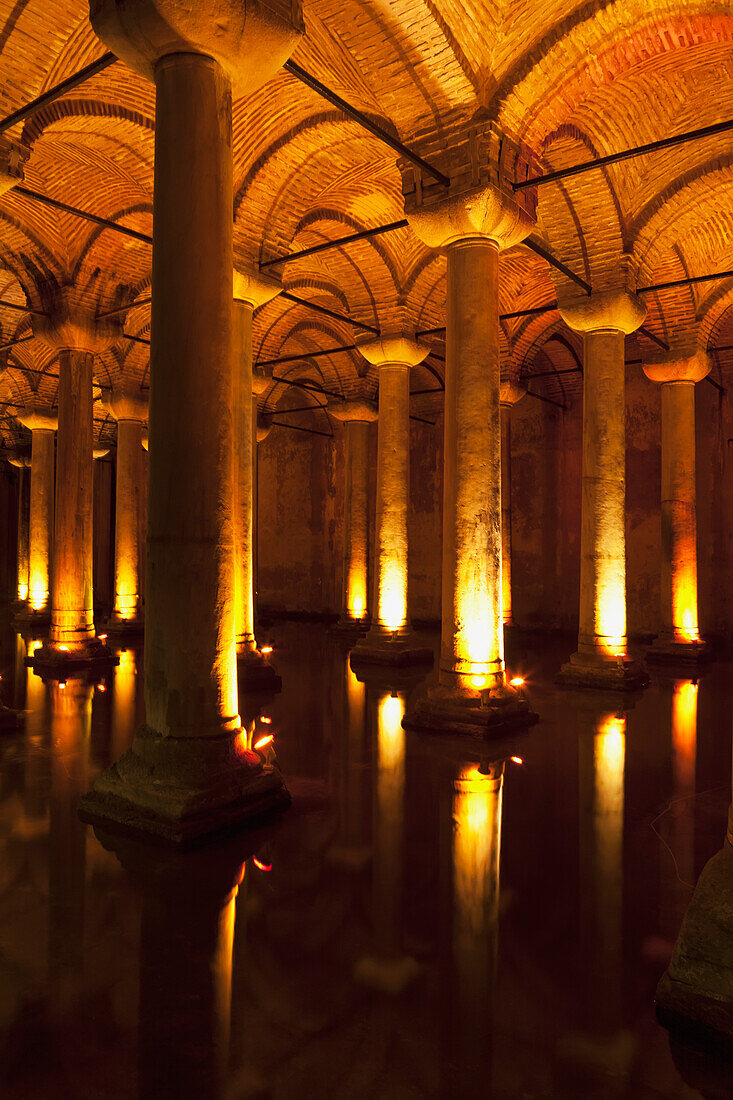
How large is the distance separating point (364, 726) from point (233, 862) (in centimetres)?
368

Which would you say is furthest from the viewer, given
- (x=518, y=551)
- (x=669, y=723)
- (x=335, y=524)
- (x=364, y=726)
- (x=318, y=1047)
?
(x=335, y=524)

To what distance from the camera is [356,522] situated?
17.0 m

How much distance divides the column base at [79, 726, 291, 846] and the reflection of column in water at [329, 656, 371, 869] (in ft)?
1.74

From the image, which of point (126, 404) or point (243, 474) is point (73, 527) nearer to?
point (243, 474)

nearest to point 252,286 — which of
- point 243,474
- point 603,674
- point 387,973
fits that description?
point 243,474

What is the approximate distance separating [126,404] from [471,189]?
11.4 metres

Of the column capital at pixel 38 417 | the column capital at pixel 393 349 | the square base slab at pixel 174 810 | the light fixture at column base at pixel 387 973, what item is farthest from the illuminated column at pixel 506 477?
the light fixture at column base at pixel 387 973

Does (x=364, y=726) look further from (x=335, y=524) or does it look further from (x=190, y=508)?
(x=335, y=524)

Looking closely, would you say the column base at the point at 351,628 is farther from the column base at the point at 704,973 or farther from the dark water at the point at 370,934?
the column base at the point at 704,973

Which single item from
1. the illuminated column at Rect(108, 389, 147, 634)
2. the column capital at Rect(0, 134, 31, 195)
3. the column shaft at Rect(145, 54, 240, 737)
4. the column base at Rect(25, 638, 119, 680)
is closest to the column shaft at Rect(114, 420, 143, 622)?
the illuminated column at Rect(108, 389, 147, 634)

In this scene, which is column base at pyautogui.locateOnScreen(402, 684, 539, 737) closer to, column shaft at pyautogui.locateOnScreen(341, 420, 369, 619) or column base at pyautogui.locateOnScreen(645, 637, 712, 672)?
column base at pyautogui.locateOnScreen(645, 637, 712, 672)

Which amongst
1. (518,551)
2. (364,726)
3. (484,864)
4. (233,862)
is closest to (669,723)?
(364,726)

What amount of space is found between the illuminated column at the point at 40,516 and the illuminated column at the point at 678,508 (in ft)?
46.1

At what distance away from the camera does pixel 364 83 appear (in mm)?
8039
